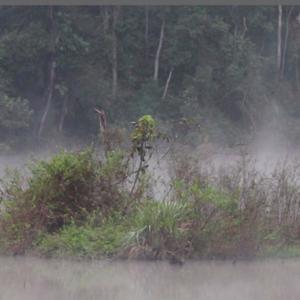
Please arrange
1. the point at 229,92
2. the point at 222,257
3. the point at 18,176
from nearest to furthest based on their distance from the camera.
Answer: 1. the point at 222,257
2. the point at 18,176
3. the point at 229,92

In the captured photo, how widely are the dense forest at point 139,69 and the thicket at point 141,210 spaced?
35.6ft

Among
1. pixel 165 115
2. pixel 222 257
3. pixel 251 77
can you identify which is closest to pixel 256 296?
pixel 222 257

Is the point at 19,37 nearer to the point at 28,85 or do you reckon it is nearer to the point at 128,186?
the point at 28,85

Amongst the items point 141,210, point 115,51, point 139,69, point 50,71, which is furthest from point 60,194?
point 139,69

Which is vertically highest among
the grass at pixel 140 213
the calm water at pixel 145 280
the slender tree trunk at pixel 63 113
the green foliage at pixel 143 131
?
the green foliage at pixel 143 131

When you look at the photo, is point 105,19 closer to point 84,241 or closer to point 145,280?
point 84,241

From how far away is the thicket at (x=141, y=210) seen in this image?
31.3ft

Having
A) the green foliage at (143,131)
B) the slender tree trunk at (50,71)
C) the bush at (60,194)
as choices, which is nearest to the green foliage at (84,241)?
the bush at (60,194)

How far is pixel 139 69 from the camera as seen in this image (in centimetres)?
2467

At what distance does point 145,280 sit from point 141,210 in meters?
1.30

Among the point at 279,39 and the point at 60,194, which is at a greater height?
the point at 279,39

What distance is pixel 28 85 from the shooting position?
76.2 ft

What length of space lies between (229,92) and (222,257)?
1521 cm

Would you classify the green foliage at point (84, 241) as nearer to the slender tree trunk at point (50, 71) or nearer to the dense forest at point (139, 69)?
the dense forest at point (139, 69)
